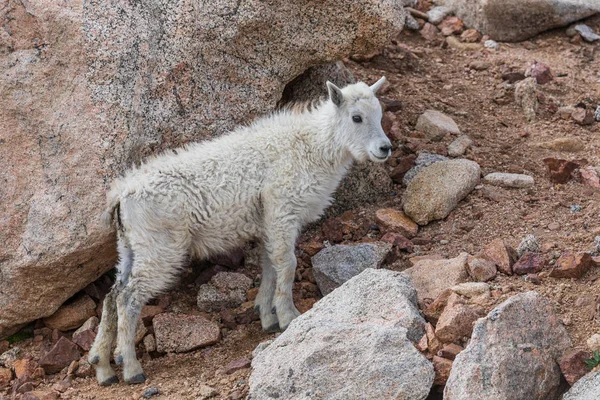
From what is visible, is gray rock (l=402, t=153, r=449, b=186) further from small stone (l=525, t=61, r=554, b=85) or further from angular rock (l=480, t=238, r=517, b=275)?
small stone (l=525, t=61, r=554, b=85)

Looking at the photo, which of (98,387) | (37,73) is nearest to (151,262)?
(98,387)

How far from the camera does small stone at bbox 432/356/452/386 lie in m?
5.83

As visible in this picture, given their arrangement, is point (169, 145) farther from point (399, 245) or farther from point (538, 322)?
→ point (538, 322)

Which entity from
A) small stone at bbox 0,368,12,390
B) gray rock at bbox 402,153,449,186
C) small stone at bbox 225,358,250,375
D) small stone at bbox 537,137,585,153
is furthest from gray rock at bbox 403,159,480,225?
small stone at bbox 0,368,12,390

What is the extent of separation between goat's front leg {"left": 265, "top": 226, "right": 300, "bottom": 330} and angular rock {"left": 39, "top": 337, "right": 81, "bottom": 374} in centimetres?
194

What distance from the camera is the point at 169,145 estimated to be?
820 cm

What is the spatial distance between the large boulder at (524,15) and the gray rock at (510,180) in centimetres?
382

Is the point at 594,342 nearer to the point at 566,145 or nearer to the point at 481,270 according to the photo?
the point at 481,270

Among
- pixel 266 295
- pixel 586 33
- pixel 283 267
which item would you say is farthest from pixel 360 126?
pixel 586 33

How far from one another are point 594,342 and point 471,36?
730 cm

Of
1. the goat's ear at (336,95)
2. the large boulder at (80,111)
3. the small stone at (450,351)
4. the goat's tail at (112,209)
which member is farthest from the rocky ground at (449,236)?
the goat's ear at (336,95)

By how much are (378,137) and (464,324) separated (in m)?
2.37

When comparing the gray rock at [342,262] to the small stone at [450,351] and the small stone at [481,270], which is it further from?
the small stone at [450,351]

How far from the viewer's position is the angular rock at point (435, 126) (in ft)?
33.0
